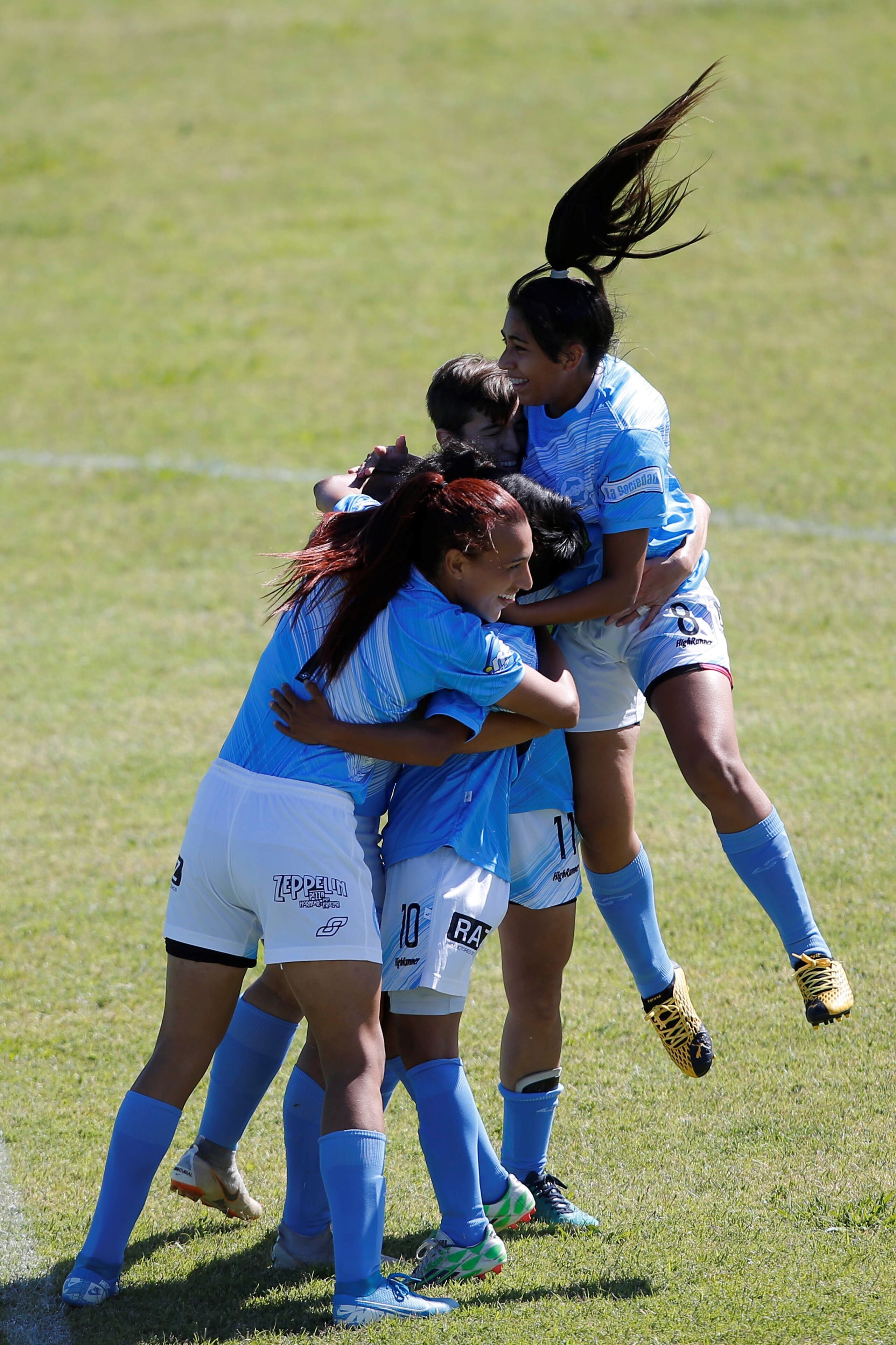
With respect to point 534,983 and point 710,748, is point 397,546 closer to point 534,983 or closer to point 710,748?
point 710,748

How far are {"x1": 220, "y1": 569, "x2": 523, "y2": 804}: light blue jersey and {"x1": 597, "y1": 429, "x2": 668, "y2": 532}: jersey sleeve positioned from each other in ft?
2.17

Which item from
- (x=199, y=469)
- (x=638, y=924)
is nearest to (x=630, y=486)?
(x=638, y=924)

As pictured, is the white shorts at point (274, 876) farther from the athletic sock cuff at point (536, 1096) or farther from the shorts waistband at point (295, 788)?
the athletic sock cuff at point (536, 1096)

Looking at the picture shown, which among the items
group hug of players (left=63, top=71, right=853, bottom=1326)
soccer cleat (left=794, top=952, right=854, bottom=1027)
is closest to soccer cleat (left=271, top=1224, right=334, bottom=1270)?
group hug of players (left=63, top=71, right=853, bottom=1326)

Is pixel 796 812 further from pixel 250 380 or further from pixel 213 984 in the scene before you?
pixel 250 380

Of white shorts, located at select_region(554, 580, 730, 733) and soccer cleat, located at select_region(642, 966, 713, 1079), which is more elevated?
white shorts, located at select_region(554, 580, 730, 733)

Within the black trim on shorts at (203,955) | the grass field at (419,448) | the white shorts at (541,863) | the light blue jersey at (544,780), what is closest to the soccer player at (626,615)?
the light blue jersey at (544,780)

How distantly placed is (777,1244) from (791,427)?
27.8ft

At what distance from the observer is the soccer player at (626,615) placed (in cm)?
370

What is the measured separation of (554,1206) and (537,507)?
→ 1.69 m

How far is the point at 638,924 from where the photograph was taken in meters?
3.95

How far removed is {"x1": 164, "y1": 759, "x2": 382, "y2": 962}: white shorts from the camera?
3.01 meters

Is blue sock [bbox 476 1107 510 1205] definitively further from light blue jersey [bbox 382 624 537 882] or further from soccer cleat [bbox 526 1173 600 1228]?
light blue jersey [bbox 382 624 537 882]

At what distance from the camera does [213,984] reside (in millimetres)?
3156
